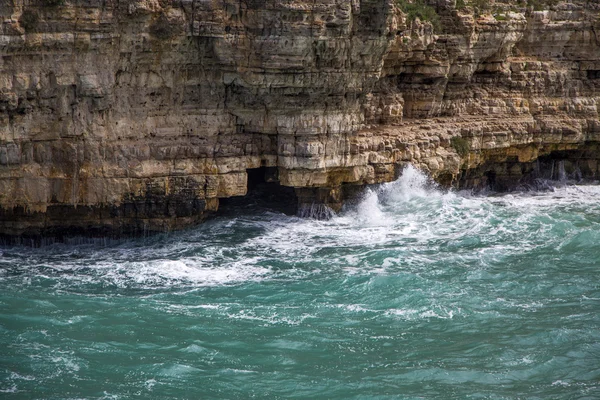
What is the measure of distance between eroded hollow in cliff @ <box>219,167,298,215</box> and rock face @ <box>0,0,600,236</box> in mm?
925

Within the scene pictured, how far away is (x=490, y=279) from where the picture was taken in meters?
30.9

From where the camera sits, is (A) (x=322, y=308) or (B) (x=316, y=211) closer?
(A) (x=322, y=308)

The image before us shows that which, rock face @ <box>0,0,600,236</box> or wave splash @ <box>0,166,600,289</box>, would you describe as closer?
wave splash @ <box>0,166,600,289</box>

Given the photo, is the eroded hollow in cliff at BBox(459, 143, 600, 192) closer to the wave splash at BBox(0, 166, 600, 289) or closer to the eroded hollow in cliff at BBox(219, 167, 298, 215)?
the wave splash at BBox(0, 166, 600, 289)

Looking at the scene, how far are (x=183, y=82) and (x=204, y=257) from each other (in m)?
5.64

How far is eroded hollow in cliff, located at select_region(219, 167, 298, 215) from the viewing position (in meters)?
36.9

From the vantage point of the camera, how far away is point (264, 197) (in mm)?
38250

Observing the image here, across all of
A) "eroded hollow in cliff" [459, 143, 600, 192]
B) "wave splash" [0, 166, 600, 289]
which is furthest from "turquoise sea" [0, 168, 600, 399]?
"eroded hollow in cliff" [459, 143, 600, 192]

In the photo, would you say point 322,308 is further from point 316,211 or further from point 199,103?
point 199,103

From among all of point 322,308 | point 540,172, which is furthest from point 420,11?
point 322,308

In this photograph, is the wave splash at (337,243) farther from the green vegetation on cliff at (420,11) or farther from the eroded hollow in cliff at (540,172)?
the green vegetation on cliff at (420,11)

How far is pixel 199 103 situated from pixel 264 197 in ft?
17.7

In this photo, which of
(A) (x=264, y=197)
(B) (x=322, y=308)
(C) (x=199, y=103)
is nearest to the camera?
(B) (x=322, y=308)

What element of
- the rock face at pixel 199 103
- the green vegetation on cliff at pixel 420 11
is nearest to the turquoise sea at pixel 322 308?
the rock face at pixel 199 103
